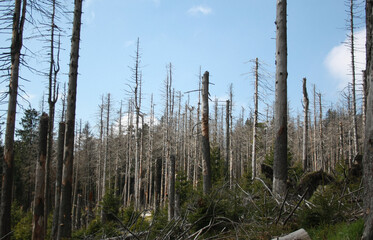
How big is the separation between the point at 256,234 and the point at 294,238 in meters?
0.86

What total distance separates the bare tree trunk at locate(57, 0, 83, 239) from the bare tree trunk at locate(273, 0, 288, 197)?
224 inches

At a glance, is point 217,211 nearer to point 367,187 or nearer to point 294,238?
point 294,238

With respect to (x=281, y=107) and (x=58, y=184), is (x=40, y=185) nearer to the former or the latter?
(x=58, y=184)

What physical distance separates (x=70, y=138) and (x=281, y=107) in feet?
19.5

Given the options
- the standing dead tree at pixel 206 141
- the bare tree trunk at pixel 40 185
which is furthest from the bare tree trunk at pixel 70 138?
the standing dead tree at pixel 206 141

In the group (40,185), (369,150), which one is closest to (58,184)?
(40,185)

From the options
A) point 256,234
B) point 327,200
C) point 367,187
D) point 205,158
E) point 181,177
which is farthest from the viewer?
point 181,177

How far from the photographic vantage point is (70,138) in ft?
28.6

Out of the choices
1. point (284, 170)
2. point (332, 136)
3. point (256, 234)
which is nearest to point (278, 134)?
point (284, 170)

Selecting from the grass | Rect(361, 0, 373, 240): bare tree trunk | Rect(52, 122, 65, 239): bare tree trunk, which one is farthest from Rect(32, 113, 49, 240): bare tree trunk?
Rect(361, 0, 373, 240): bare tree trunk

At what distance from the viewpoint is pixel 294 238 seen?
12.0 feet

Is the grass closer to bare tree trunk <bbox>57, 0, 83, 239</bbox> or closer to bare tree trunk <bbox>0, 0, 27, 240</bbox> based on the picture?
bare tree trunk <bbox>57, 0, 83, 239</bbox>

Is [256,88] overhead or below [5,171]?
overhead

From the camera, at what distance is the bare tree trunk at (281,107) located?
678cm
